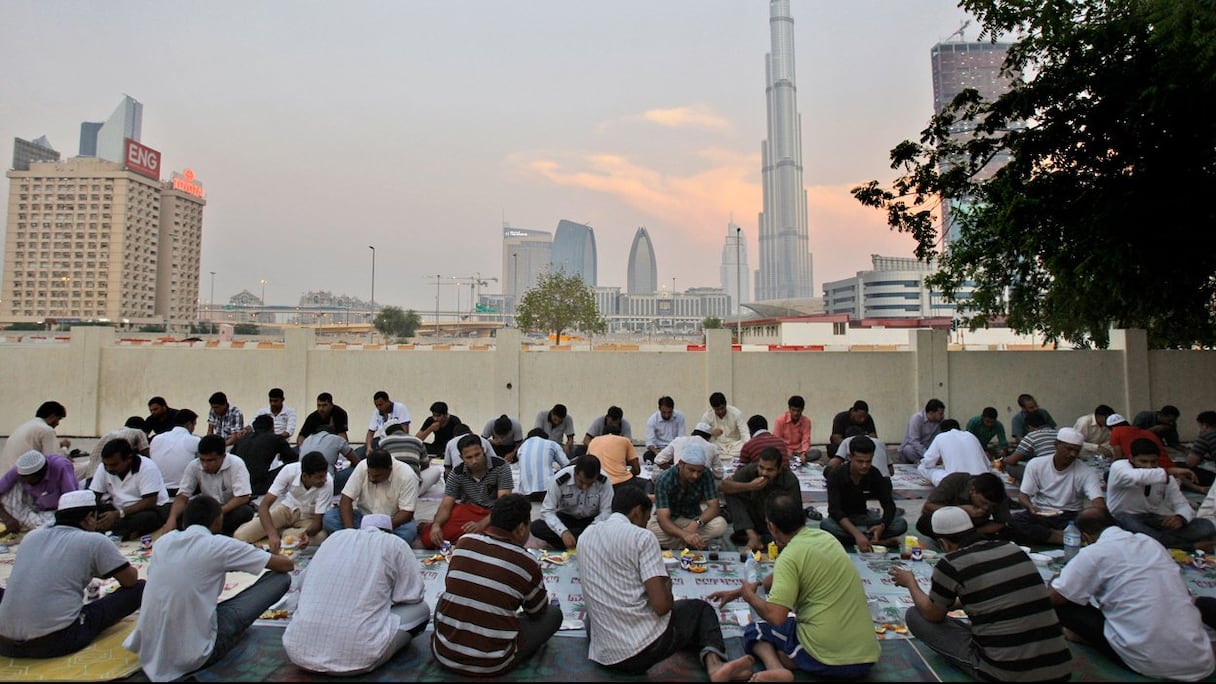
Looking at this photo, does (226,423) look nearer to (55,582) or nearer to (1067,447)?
(55,582)

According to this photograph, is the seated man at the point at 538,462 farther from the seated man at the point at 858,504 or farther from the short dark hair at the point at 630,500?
the short dark hair at the point at 630,500

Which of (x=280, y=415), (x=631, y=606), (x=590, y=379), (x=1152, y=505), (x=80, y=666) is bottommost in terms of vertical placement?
(x=80, y=666)

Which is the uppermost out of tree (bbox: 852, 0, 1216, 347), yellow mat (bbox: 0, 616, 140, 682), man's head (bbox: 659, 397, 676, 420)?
tree (bbox: 852, 0, 1216, 347)

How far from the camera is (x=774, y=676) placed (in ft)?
11.4

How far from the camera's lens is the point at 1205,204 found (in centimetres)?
887

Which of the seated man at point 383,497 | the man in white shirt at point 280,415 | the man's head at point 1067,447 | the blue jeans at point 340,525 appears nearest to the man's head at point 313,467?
the seated man at point 383,497

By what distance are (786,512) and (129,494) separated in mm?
6086

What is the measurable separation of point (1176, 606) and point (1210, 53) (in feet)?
20.1

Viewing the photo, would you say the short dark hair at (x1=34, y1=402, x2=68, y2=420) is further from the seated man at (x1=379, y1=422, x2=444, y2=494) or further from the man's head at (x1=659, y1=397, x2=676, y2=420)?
the man's head at (x1=659, y1=397, x2=676, y2=420)

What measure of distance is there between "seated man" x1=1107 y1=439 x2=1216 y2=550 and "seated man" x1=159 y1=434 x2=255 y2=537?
7.75 m

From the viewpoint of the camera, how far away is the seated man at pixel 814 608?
3.44 m

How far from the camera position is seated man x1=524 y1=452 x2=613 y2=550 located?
19.7 feet

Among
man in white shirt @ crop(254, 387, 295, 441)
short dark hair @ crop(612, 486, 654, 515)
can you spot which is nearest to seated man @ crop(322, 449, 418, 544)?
short dark hair @ crop(612, 486, 654, 515)

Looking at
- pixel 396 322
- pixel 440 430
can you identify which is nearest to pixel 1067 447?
pixel 440 430
